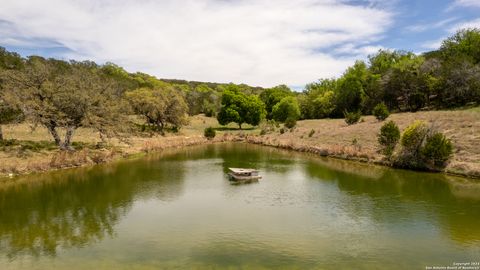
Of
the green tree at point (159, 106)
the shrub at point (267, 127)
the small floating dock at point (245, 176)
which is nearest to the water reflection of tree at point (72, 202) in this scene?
the small floating dock at point (245, 176)

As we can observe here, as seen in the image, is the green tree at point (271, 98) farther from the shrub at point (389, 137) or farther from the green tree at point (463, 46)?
the shrub at point (389, 137)

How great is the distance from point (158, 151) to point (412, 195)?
39199 millimetres

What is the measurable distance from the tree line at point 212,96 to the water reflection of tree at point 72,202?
7959mm

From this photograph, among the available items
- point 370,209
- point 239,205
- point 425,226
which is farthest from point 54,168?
point 425,226

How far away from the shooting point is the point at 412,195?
96.5 ft

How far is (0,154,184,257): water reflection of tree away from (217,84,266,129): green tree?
1720 inches

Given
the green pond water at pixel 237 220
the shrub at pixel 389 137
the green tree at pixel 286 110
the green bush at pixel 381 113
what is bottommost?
the green pond water at pixel 237 220

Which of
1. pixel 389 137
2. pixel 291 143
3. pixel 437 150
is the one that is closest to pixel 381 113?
pixel 291 143

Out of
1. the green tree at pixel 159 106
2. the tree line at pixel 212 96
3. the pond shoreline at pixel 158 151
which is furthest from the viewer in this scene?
the green tree at pixel 159 106

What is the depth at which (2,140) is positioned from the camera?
4153 cm

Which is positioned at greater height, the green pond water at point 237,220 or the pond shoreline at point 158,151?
the pond shoreline at point 158,151

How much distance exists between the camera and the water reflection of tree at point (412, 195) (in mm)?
22944

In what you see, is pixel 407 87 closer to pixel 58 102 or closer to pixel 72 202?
pixel 58 102

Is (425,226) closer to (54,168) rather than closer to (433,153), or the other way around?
(433,153)
